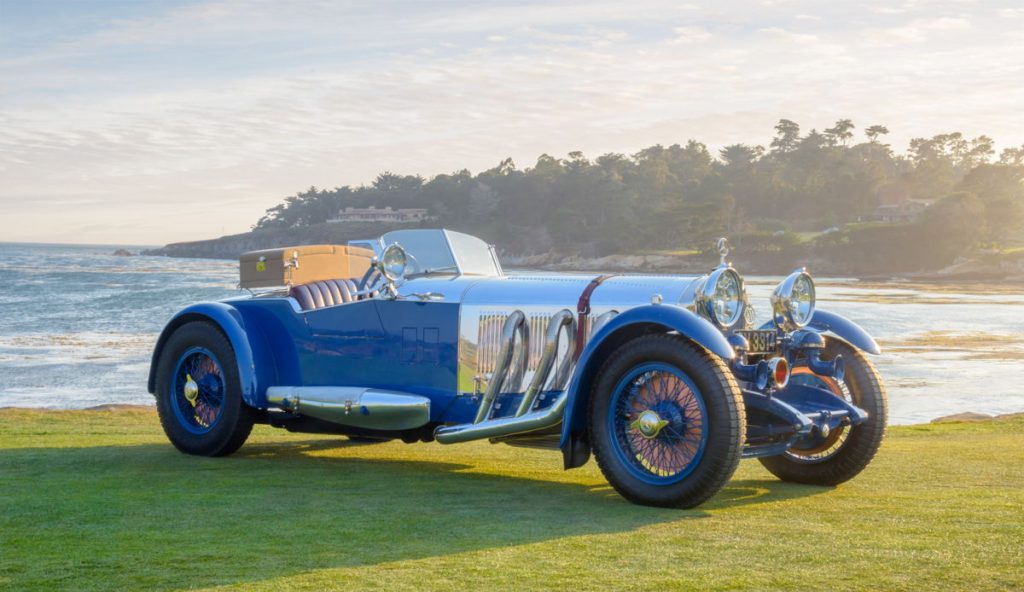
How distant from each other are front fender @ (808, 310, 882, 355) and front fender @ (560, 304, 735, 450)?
1757 millimetres

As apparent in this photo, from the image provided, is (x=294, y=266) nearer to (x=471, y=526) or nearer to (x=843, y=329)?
(x=471, y=526)

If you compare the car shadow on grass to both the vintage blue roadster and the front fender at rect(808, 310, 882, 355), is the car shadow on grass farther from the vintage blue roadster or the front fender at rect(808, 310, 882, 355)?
the front fender at rect(808, 310, 882, 355)

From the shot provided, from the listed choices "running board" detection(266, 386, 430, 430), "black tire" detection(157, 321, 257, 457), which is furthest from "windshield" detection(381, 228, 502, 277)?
"black tire" detection(157, 321, 257, 457)

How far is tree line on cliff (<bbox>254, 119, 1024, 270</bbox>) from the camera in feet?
343

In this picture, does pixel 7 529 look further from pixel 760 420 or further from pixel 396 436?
pixel 760 420

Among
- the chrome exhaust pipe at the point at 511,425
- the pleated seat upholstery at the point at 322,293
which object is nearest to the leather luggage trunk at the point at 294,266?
the pleated seat upholstery at the point at 322,293

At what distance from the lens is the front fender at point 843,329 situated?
795cm

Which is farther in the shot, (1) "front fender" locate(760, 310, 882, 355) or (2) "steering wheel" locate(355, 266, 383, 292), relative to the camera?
(2) "steering wheel" locate(355, 266, 383, 292)

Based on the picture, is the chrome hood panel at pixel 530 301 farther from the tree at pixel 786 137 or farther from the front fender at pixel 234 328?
the tree at pixel 786 137

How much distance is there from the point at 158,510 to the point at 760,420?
12.1ft

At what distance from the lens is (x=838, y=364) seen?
24.5 ft

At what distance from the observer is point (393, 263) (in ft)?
27.3

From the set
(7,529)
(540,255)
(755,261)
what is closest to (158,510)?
(7,529)

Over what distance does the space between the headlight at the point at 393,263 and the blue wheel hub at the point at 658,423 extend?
2225 millimetres
